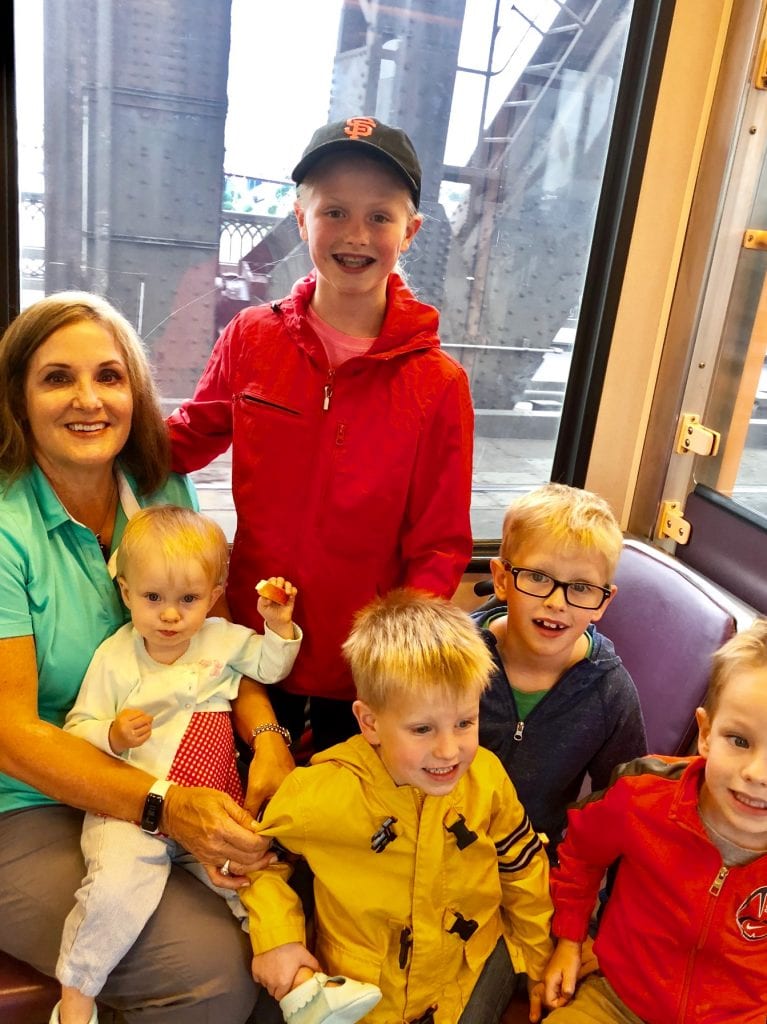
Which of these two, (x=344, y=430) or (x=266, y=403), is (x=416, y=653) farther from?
(x=266, y=403)

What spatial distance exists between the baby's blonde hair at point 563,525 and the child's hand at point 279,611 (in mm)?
426

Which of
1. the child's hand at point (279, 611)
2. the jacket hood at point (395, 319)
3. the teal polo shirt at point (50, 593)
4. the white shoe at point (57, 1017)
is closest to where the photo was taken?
the white shoe at point (57, 1017)

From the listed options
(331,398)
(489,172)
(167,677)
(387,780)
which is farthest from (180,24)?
(387,780)

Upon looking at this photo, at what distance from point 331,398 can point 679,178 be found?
4.35 ft

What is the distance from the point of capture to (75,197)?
212 cm

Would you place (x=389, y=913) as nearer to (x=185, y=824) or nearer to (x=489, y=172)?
(x=185, y=824)

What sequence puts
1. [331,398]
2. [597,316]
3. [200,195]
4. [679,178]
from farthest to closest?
[597,316], [679,178], [200,195], [331,398]

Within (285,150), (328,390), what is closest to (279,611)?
(328,390)

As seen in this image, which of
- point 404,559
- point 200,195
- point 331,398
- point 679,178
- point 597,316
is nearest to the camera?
point 331,398

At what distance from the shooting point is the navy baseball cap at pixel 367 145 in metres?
1.61

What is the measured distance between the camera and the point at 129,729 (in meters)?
1.45

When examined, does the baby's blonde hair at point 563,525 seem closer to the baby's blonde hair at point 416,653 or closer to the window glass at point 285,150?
the baby's blonde hair at point 416,653

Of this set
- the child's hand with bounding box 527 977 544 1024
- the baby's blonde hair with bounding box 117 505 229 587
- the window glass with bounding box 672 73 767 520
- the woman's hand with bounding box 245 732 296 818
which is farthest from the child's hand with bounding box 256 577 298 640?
the window glass with bounding box 672 73 767 520

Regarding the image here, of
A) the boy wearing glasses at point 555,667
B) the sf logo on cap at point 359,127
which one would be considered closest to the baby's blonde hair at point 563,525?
the boy wearing glasses at point 555,667
